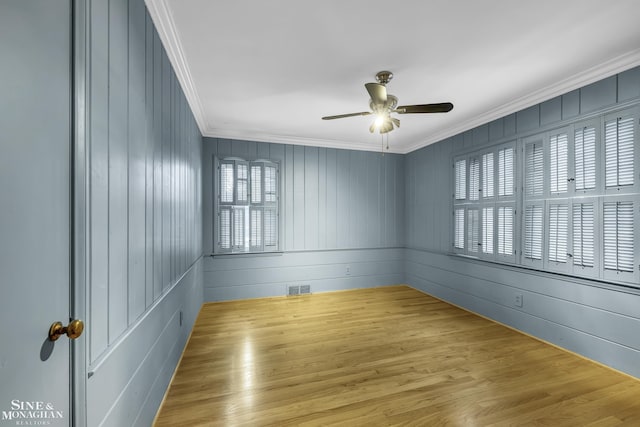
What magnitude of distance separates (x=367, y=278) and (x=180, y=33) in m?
4.47

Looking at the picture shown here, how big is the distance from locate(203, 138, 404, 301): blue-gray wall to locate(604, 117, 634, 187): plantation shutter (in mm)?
3069

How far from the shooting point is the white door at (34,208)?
0.68 meters

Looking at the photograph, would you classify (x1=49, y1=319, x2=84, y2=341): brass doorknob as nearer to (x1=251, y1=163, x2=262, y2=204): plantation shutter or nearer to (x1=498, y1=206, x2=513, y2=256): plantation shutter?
(x1=251, y1=163, x2=262, y2=204): plantation shutter

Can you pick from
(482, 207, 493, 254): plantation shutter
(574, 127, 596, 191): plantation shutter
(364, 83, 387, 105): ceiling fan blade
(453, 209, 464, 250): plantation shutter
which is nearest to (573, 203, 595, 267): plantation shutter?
(574, 127, 596, 191): plantation shutter

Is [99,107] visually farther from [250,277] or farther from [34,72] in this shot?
[250,277]

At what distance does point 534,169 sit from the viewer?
3.12m

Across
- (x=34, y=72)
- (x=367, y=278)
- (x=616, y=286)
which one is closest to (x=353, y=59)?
(x=34, y=72)

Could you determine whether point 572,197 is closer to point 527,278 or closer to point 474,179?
point 527,278

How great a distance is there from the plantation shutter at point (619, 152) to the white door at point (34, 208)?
3824mm

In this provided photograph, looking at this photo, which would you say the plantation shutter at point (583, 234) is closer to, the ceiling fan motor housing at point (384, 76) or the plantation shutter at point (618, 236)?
the plantation shutter at point (618, 236)

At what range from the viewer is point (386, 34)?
2.03m

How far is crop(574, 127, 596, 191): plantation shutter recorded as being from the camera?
2.59 meters

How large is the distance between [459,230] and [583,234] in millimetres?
1569

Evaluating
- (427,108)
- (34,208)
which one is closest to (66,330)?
(34,208)
